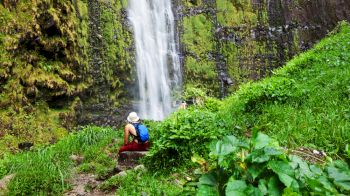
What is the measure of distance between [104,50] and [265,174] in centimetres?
1523

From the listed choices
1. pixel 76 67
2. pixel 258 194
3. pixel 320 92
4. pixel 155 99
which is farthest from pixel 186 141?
pixel 155 99

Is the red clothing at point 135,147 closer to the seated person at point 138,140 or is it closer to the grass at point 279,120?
the seated person at point 138,140

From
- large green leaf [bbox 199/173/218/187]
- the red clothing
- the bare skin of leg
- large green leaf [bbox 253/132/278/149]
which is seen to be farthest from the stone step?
large green leaf [bbox 253/132/278/149]

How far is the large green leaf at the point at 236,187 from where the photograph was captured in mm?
2002

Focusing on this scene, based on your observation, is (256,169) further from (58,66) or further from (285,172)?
(58,66)

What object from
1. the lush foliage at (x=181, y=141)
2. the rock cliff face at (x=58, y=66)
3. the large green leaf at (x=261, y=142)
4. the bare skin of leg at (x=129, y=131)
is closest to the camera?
the large green leaf at (x=261, y=142)

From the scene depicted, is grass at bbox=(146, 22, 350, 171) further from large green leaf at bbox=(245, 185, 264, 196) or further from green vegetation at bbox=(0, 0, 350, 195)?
large green leaf at bbox=(245, 185, 264, 196)

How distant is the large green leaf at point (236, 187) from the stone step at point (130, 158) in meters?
4.87

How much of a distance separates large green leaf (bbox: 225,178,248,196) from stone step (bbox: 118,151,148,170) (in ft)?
16.0

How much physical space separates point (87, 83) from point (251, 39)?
11.4m

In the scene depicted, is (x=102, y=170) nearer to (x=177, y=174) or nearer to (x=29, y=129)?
(x=177, y=174)

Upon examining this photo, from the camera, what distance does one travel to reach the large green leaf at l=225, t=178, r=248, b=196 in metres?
2.00

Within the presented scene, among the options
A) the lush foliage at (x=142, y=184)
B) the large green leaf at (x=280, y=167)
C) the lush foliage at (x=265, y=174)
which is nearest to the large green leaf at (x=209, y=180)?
the lush foliage at (x=265, y=174)

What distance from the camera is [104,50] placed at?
16.7 metres
